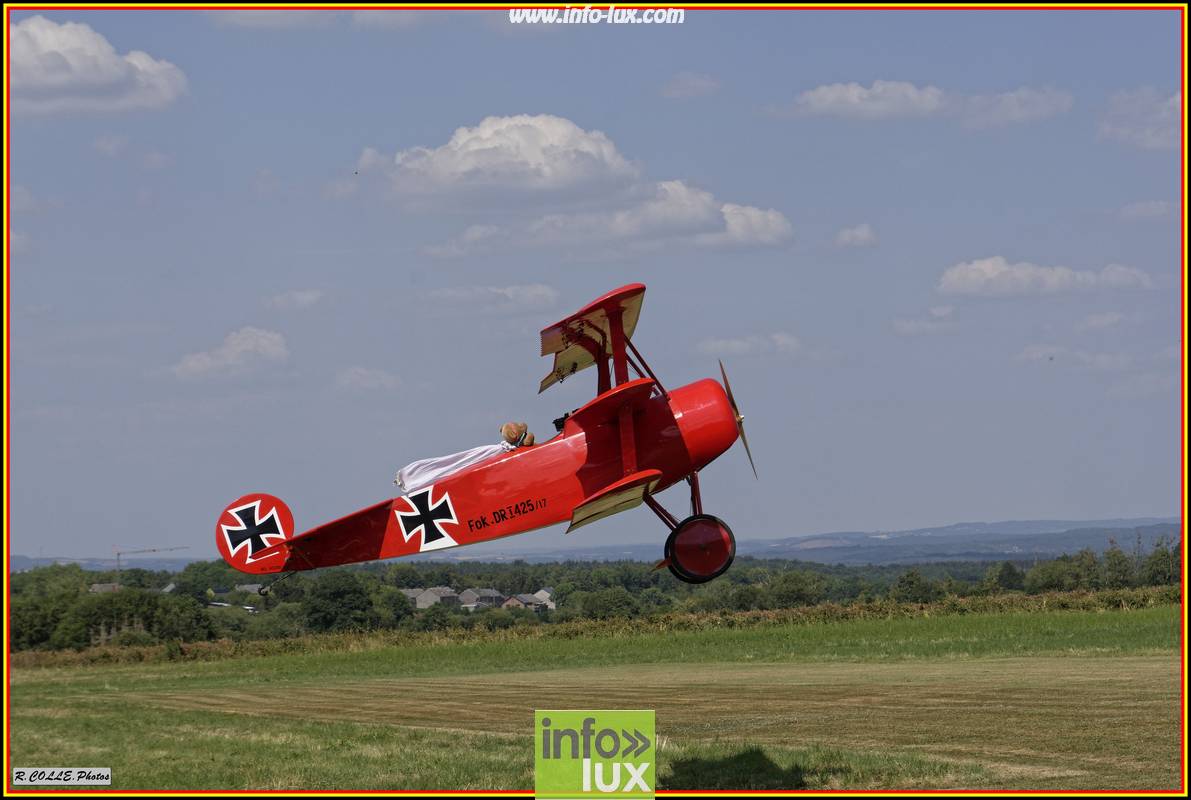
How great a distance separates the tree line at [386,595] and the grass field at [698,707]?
1976mm

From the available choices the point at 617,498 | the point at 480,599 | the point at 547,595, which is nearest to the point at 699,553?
the point at 617,498

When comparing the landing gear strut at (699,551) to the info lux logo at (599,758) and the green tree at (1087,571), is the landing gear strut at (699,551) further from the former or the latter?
the green tree at (1087,571)

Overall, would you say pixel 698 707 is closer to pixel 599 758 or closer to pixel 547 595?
pixel 599 758

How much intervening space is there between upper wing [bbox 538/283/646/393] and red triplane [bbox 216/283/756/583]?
0.07 ft

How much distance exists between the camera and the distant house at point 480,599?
61.2m

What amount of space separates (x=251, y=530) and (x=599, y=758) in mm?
5280

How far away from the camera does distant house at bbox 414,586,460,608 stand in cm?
5847

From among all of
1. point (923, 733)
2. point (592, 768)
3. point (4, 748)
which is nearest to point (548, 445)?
point (592, 768)

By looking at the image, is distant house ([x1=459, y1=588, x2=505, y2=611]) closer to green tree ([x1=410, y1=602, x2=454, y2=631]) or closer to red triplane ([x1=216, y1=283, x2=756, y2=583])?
green tree ([x1=410, y1=602, x2=454, y2=631])

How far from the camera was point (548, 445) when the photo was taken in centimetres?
1448

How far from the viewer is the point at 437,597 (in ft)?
195

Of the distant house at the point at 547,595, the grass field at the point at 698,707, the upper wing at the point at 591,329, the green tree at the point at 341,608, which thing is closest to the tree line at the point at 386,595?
the green tree at the point at 341,608

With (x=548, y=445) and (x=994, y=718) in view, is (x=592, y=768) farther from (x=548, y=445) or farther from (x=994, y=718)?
(x=994, y=718)

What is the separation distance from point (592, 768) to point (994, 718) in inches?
516
